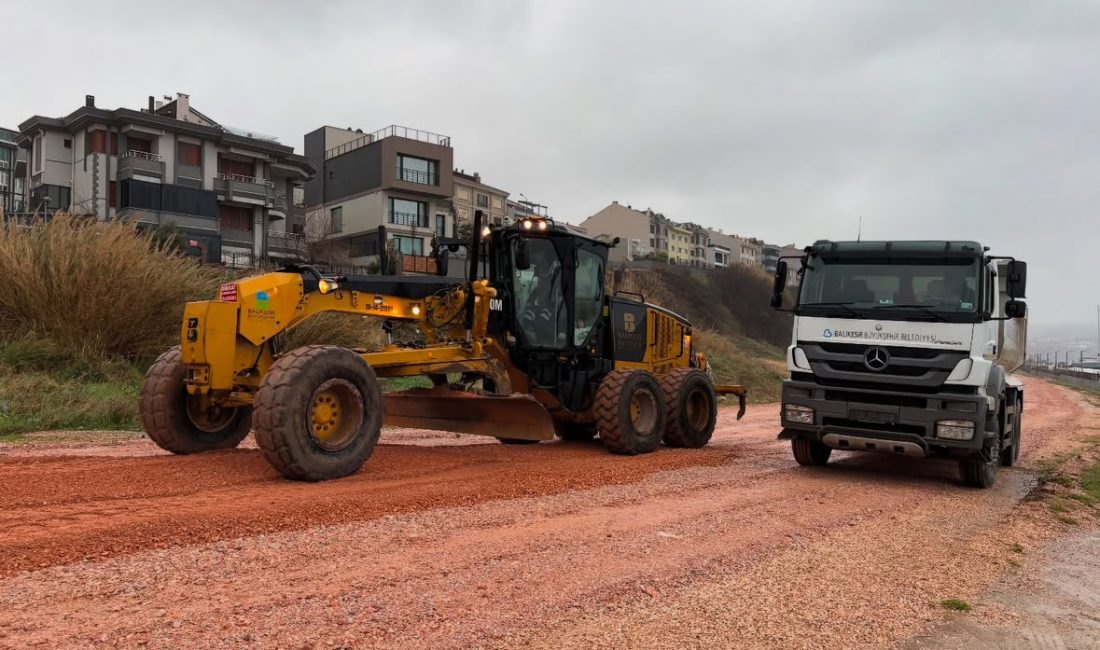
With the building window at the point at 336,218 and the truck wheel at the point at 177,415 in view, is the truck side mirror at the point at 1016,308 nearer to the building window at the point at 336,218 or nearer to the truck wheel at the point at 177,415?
the truck wheel at the point at 177,415

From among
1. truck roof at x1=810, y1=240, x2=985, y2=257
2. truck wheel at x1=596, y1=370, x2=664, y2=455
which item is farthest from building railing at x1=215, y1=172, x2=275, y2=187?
truck roof at x1=810, y1=240, x2=985, y2=257

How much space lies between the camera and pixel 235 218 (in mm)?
44531

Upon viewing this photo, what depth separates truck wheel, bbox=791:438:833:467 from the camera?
9320 mm

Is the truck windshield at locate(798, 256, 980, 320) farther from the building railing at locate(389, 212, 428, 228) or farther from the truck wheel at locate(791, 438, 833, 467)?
the building railing at locate(389, 212, 428, 228)

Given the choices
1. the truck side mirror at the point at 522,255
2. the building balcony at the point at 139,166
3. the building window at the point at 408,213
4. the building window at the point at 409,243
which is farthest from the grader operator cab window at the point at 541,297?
the building window at the point at 408,213

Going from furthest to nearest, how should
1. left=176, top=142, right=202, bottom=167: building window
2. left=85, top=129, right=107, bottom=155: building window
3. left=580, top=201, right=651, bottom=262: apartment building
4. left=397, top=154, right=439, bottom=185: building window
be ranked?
left=580, top=201, right=651, bottom=262: apartment building
left=397, top=154, right=439, bottom=185: building window
left=176, top=142, right=202, bottom=167: building window
left=85, top=129, right=107, bottom=155: building window

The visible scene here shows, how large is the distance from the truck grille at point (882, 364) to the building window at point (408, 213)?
4644 centimetres

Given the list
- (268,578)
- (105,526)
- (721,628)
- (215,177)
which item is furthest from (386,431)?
(215,177)

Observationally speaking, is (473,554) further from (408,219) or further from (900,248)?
(408,219)

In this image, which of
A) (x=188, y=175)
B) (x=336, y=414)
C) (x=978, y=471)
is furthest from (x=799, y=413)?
(x=188, y=175)

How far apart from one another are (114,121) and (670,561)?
43966 mm

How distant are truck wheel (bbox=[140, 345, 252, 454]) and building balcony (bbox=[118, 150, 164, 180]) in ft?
123

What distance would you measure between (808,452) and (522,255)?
4.19 m

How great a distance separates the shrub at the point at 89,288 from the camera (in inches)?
526
